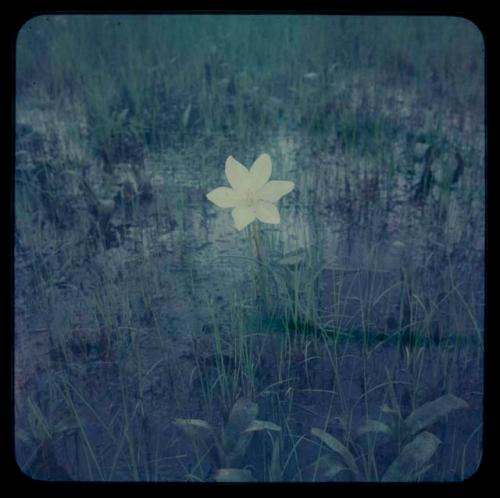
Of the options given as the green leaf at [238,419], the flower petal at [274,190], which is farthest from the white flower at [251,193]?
the green leaf at [238,419]

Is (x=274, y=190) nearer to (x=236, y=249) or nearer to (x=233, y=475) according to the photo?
(x=236, y=249)

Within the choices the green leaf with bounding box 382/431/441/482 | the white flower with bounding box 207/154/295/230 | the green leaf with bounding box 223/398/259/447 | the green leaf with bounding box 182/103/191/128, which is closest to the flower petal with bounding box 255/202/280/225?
the white flower with bounding box 207/154/295/230

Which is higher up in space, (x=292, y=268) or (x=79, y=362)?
(x=292, y=268)
